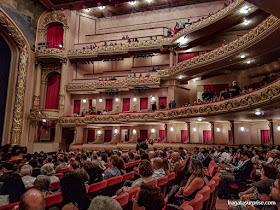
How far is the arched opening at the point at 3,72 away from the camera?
18.5 meters

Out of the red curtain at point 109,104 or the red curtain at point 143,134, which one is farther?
the red curtain at point 109,104

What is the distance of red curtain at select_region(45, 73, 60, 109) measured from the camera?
71.5 feet

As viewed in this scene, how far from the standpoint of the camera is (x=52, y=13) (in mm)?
22141

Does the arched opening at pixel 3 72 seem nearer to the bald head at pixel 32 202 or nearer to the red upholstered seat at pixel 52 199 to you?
the red upholstered seat at pixel 52 199

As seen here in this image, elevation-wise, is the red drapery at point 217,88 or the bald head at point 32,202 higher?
the red drapery at point 217,88

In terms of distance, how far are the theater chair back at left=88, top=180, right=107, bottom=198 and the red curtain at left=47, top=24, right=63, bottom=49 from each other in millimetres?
21559

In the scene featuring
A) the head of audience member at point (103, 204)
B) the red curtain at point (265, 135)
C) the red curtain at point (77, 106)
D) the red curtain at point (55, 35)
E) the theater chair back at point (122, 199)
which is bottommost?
the theater chair back at point (122, 199)

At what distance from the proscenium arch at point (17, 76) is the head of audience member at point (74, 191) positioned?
1854cm

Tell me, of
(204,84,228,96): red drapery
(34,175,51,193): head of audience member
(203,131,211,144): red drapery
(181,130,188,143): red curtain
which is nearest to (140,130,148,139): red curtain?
(181,130,188,143): red curtain

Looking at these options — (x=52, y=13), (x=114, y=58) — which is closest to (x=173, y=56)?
(x=114, y=58)

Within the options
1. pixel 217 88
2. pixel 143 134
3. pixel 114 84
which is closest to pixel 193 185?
pixel 217 88

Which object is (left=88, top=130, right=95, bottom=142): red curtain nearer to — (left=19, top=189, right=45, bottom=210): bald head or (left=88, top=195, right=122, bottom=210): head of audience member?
(left=19, top=189, right=45, bottom=210): bald head

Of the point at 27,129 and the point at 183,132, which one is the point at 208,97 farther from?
the point at 27,129

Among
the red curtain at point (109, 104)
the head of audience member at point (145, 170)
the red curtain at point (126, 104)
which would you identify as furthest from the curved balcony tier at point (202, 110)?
the head of audience member at point (145, 170)
